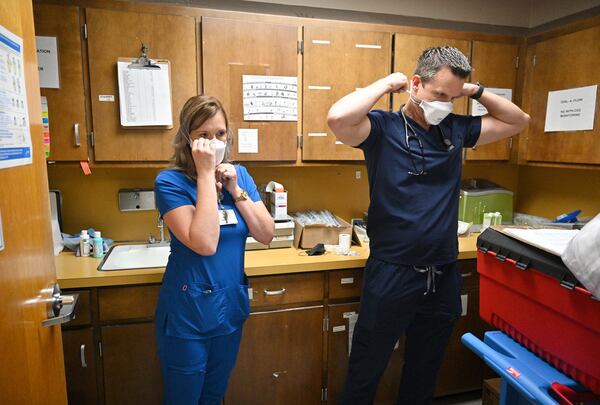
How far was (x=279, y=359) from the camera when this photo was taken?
1.99 meters

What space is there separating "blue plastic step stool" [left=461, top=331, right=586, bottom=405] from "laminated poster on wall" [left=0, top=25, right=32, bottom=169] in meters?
1.19

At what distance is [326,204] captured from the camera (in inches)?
102

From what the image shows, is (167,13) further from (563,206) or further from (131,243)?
(563,206)

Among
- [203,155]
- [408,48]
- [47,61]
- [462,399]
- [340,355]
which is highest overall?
[408,48]

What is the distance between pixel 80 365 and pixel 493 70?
2.62 meters

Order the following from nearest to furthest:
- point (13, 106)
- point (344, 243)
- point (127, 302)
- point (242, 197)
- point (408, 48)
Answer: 1. point (13, 106)
2. point (242, 197)
3. point (127, 302)
4. point (344, 243)
5. point (408, 48)

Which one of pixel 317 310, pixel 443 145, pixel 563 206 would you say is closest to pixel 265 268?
pixel 317 310

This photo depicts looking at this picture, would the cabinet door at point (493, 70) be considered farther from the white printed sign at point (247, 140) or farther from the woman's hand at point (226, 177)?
the woman's hand at point (226, 177)

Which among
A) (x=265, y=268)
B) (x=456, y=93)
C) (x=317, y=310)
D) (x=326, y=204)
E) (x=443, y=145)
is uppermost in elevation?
(x=456, y=93)

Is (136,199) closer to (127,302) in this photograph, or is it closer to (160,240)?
(160,240)

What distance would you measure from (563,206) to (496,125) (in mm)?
1244

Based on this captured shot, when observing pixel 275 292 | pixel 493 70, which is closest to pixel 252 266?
pixel 275 292

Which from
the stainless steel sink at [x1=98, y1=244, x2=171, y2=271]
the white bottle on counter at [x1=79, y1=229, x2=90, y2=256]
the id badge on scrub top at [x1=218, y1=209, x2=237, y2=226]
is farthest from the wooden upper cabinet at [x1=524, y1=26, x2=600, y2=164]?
the white bottle on counter at [x1=79, y1=229, x2=90, y2=256]

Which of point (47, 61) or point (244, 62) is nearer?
point (47, 61)
